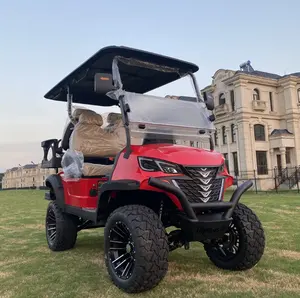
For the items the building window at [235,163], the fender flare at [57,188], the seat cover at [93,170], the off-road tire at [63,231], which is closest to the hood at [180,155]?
the seat cover at [93,170]

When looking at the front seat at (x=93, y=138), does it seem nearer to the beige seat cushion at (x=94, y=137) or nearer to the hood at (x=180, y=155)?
the beige seat cushion at (x=94, y=137)

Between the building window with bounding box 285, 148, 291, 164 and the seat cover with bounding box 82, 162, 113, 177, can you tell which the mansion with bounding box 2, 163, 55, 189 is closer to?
the building window with bounding box 285, 148, 291, 164

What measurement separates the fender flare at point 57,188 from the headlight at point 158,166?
242 centimetres

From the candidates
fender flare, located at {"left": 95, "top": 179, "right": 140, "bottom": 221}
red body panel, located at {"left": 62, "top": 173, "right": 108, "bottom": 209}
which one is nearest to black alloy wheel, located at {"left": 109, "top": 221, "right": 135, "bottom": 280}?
fender flare, located at {"left": 95, "top": 179, "right": 140, "bottom": 221}

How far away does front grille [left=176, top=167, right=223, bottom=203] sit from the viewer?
379 centimetres

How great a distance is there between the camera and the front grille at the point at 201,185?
3793mm

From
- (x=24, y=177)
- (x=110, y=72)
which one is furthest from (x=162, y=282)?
(x=24, y=177)

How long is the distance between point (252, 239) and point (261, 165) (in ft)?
97.0

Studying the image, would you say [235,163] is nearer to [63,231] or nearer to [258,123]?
[258,123]

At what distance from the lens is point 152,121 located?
440cm

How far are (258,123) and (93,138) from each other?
28.8 meters

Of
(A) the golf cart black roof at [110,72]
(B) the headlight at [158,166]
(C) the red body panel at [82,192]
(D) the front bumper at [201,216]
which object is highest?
(A) the golf cart black roof at [110,72]

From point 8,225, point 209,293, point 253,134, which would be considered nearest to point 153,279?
point 209,293

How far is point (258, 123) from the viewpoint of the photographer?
106ft
